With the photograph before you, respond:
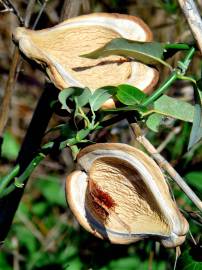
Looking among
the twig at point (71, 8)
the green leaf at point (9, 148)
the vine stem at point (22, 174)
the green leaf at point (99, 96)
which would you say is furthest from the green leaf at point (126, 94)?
the green leaf at point (9, 148)

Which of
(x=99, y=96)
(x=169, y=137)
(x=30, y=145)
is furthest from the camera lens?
(x=169, y=137)

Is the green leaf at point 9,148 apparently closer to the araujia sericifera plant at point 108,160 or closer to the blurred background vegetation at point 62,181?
the blurred background vegetation at point 62,181

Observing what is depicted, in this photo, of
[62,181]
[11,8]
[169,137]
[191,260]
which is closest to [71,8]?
[11,8]

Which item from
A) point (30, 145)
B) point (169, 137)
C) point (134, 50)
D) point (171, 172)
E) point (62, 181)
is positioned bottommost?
point (62, 181)

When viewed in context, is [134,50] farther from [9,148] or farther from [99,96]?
[9,148]

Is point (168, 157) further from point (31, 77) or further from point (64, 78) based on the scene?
point (64, 78)
